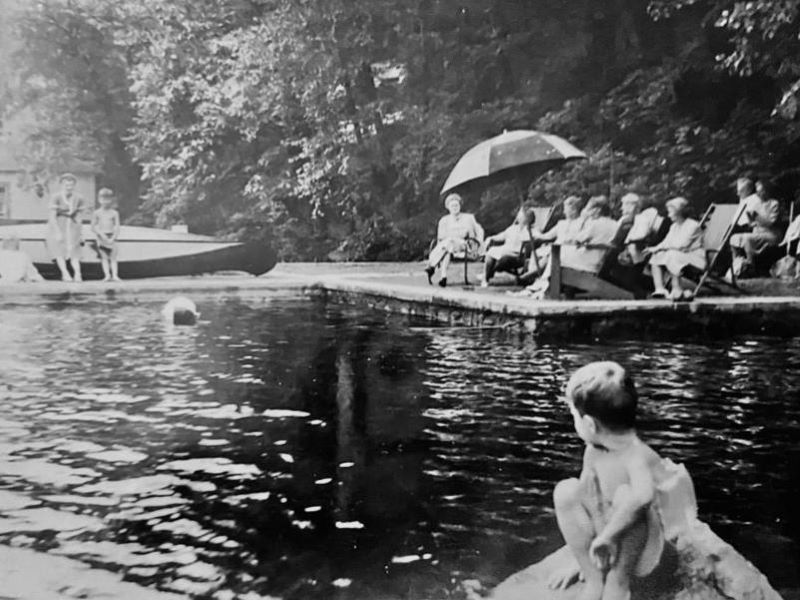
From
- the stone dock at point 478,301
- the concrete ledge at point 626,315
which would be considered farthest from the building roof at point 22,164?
the concrete ledge at point 626,315

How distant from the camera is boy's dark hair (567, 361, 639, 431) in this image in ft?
4.44

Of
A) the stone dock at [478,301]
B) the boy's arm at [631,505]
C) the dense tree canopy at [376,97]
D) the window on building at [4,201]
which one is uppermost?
the dense tree canopy at [376,97]

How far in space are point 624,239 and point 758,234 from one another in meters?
0.53

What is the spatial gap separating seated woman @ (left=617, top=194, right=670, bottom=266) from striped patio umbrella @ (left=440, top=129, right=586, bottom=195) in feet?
1.61

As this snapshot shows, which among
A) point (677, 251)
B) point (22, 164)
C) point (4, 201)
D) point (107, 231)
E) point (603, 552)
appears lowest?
point (603, 552)

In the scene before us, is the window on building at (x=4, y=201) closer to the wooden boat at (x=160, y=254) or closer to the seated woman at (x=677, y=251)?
the wooden boat at (x=160, y=254)

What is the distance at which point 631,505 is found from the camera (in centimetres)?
134

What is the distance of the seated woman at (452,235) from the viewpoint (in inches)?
129

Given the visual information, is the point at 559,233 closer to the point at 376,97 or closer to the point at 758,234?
the point at 758,234

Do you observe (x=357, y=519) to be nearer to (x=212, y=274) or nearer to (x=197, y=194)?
(x=197, y=194)

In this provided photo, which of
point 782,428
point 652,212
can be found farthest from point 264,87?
point 782,428

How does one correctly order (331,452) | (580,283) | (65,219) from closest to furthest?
(331,452) < (65,219) < (580,283)

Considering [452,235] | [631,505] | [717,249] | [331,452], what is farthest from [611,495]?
[717,249]

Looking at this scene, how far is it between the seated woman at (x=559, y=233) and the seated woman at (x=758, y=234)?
63 cm
